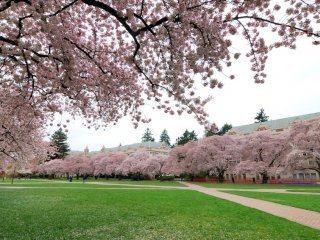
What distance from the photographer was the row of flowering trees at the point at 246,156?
1485 inches

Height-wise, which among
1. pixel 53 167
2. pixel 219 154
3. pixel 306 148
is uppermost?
pixel 219 154

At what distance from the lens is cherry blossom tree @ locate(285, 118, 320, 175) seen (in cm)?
3628

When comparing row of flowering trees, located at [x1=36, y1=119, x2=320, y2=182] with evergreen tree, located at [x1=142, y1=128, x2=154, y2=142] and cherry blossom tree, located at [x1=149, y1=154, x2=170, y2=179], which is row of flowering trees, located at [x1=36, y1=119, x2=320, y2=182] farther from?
evergreen tree, located at [x1=142, y1=128, x2=154, y2=142]

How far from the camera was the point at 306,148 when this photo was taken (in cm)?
3741

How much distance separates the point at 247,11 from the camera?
6.49 metres

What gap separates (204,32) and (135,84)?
370cm

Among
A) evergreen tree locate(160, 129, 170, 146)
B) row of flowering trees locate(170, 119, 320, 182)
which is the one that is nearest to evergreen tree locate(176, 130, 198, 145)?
row of flowering trees locate(170, 119, 320, 182)

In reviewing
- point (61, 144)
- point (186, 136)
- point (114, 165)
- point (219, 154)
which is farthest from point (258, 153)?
point (61, 144)

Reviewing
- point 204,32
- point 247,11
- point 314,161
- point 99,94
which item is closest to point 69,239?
point 99,94

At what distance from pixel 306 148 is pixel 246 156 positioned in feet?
40.5

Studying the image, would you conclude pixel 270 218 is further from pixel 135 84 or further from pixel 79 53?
pixel 79 53

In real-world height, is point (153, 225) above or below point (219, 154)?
below

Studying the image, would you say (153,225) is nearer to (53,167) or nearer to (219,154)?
(219,154)

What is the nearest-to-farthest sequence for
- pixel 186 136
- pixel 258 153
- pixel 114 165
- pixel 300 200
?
pixel 300 200
pixel 258 153
pixel 114 165
pixel 186 136
